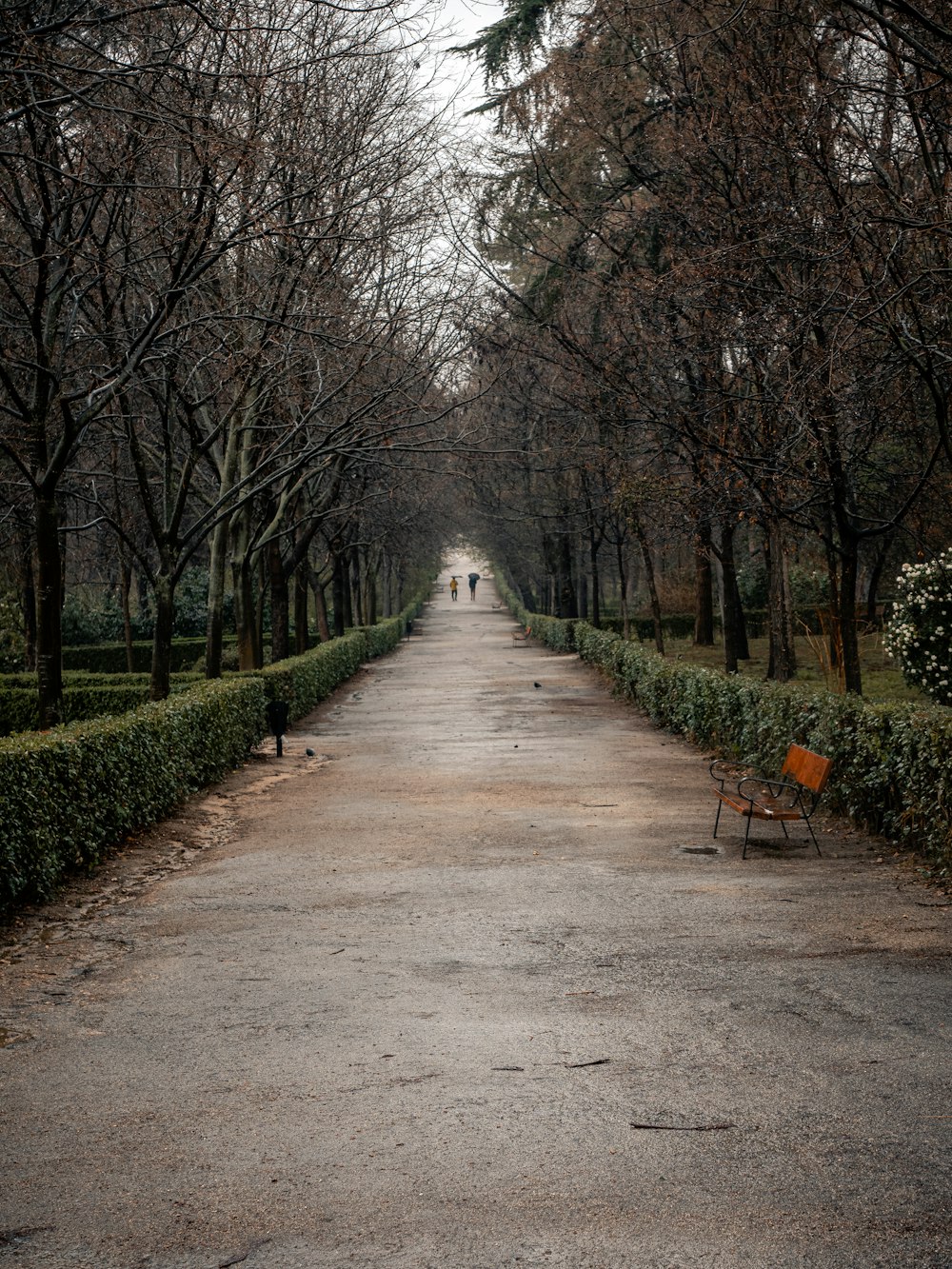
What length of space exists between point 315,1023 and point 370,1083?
3.18 ft

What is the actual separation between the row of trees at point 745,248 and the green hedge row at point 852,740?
58.9 inches

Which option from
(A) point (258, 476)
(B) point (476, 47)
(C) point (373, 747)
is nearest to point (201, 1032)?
(C) point (373, 747)

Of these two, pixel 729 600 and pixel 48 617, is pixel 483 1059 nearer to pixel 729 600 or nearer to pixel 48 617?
pixel 48 617

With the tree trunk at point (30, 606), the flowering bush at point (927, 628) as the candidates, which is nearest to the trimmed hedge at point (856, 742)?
the flowering bush at point (927, 628)

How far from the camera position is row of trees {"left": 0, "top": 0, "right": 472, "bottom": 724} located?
10.6 m

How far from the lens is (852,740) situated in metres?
12.0

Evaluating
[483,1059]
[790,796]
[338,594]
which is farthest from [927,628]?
[338,594]

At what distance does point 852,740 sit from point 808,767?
2.51 ft

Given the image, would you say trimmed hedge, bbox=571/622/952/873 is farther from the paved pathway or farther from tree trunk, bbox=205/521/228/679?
tree trunk, bbox=205/521/228/679

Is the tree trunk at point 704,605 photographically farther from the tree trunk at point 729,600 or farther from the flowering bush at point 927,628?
the flowering bush at point 927,628

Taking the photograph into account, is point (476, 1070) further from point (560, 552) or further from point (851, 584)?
point (560, 552)

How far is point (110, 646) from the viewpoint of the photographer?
129ft

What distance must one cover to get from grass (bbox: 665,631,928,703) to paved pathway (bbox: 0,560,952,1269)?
8149mm

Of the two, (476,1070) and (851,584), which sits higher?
(851,584)
